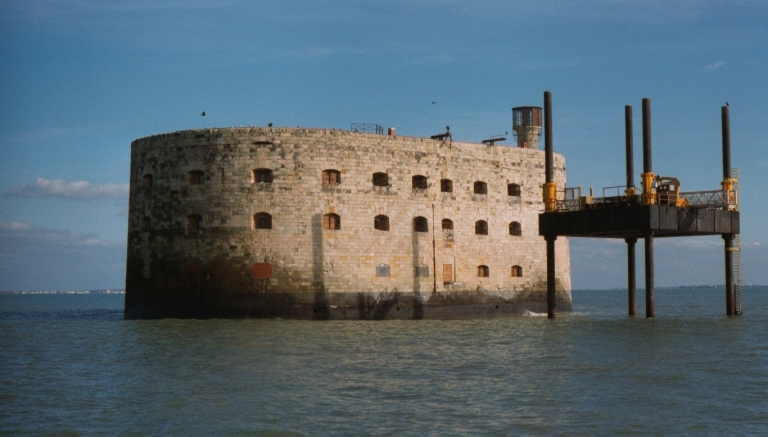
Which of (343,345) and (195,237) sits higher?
(195,237)

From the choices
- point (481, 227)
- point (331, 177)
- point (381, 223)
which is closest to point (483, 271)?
point (481, 227)

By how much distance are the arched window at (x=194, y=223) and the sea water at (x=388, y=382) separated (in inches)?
244

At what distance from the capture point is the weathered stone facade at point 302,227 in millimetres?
39000

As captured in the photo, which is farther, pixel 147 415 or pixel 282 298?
pixel 282 298

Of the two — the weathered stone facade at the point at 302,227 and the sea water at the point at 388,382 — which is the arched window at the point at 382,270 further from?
the sea water at the point at 388,382

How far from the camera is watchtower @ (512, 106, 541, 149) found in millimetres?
48875

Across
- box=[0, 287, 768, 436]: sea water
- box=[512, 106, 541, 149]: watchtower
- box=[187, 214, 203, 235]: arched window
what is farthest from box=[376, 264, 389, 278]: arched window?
box=[512, 106, 541, 149]: watchtower

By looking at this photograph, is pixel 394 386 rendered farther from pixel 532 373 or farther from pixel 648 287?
pixel 648 287

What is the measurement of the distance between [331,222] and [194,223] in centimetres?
557

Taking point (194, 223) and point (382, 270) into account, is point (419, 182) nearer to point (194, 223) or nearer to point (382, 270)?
point (382, 270)

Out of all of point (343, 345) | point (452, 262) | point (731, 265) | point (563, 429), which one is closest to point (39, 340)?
point (343, 345)

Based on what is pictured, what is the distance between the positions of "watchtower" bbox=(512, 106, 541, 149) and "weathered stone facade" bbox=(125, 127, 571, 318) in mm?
6212

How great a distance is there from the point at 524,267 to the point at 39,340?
858 inches

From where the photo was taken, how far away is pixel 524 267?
1777 inches
